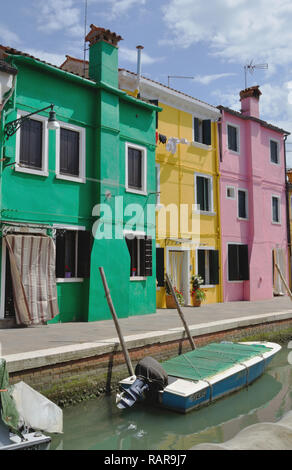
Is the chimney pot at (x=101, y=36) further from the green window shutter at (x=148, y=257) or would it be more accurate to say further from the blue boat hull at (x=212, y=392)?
the blue boat hull at (x=212, y=392)

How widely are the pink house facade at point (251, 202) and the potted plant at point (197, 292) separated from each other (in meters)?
2.28

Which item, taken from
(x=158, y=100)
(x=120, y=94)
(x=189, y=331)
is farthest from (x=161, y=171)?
(x=189, y=331)

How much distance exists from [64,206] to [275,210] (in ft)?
42.6

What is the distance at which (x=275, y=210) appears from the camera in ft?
68.3

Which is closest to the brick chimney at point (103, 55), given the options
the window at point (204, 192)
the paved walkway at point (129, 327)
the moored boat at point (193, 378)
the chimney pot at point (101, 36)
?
the chimney pot at point (101, 36)

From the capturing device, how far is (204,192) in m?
17.3

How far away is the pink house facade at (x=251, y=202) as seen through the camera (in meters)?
17.9

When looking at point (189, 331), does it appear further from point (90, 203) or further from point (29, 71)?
point (29, 71)

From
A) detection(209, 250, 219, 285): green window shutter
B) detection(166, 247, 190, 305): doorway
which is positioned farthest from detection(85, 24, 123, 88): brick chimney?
detection(209, 250, 219, 285): green window shutter

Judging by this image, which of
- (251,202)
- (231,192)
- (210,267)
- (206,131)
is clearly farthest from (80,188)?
(251,202)

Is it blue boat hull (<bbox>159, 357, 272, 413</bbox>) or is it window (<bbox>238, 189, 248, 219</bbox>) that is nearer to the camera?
blue boat hull (<bbox>159, 357, 272, 413</bbox>)

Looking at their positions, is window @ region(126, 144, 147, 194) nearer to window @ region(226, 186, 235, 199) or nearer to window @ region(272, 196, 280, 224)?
window @ region(226, 186, 235, 199)

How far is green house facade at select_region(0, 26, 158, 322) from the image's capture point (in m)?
10.1

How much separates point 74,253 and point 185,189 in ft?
20.5
